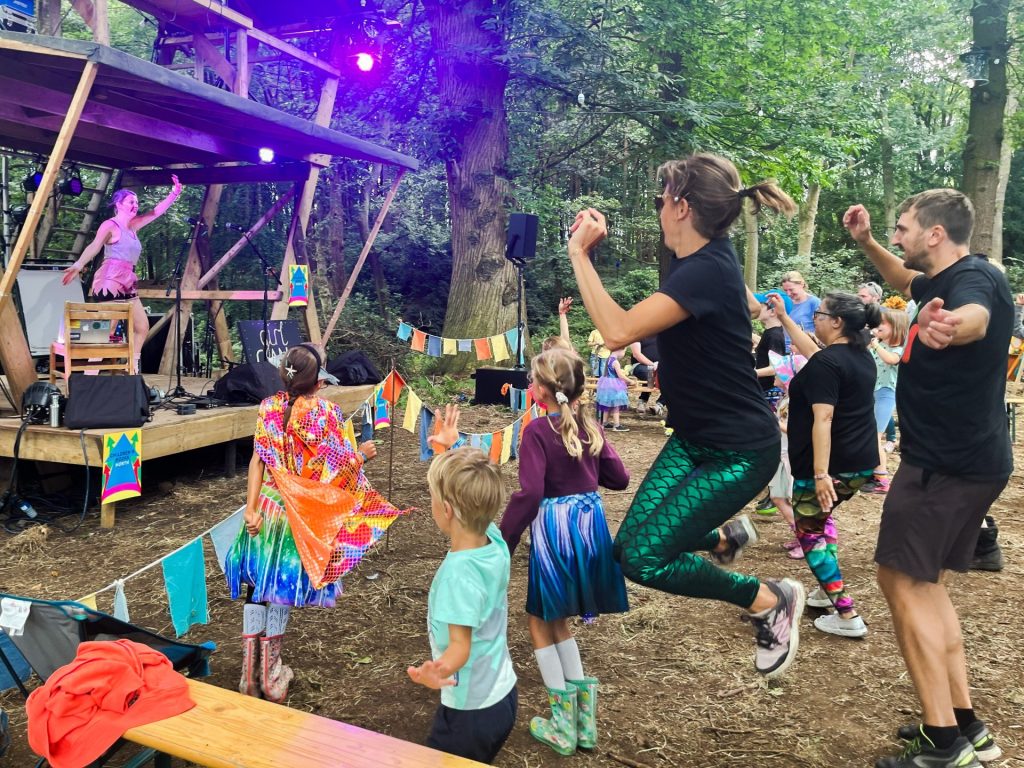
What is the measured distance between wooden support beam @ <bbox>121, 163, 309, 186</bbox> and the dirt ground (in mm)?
5036

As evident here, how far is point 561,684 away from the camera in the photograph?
2.77 m

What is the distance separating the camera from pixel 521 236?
7.98m

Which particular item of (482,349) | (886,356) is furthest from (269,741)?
(482,349)

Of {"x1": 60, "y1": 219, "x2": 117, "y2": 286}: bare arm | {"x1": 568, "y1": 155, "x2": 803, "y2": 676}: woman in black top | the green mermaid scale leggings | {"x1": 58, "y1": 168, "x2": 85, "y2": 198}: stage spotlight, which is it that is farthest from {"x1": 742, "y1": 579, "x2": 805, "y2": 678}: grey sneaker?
{"x1": 58, "y1": 168, "x2": 85, "y2": 198}: stage spotlight

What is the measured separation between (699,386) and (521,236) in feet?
18.5

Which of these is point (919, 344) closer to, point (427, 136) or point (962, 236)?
point (962, 236)

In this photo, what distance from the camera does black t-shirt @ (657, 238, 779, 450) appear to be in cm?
246

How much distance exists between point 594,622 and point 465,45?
10090mm

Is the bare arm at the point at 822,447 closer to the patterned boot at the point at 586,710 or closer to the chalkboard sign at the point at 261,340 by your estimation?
the patterned boot at the point at 586,710

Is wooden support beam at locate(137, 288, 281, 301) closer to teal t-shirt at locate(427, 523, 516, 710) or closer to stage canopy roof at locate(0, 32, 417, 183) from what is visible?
stage canopy roof at locate(0, 32, 417, 183)

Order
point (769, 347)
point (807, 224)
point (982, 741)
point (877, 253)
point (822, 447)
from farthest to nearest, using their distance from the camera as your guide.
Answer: point (807, 224) → point (769, 347) → point (822, 447) → point (877, 253) → point (982, 741)

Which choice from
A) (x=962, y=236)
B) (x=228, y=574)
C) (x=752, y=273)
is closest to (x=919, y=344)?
(x=962, y=236)

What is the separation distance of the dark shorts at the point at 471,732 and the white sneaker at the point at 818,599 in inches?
97.6

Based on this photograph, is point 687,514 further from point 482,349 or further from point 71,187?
point 71,187
